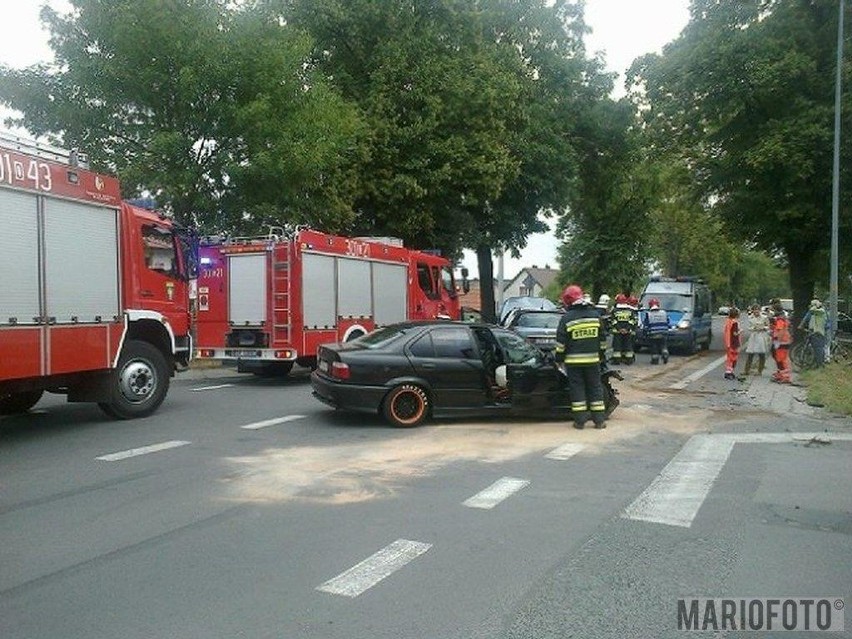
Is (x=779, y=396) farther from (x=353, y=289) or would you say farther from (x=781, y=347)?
(x=353, y=289)

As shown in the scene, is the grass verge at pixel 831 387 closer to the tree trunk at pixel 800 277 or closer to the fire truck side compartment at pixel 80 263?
the tree trunk at pixel 800 277

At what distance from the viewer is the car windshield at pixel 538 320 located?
714 inches

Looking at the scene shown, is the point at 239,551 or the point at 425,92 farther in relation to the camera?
the point at 425,92

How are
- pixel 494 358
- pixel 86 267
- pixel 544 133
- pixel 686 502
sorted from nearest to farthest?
pixel 686 502 → pixel 86 267 → pixel 494 358 → pixel 544 133

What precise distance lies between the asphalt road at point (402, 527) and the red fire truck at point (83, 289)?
0.65m

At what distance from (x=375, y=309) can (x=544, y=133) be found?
13.8 meters

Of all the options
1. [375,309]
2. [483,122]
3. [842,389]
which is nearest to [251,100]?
[375,309]

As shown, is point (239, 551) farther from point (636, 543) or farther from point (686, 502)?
point (686, 502)

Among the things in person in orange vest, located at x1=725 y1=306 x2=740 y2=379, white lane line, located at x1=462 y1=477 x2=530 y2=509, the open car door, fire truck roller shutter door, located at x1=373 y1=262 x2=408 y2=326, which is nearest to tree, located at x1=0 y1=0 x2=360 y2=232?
fire truck roller shutter door, located at x1=373 y1=262 x2=408 y2=326

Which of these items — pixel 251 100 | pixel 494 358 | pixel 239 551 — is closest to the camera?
pixel 239 551

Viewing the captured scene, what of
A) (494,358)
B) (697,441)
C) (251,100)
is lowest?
(697,441)

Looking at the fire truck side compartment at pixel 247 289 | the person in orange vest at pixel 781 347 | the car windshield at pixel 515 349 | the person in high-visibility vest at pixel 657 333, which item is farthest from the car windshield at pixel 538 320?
the car windshield at pixel 515 349

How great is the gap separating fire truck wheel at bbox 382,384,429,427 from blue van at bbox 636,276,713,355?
13270 mm

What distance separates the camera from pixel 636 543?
206 inches
